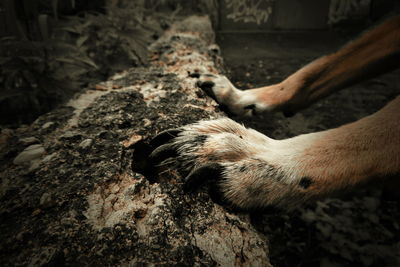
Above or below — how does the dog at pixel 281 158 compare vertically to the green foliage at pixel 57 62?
below

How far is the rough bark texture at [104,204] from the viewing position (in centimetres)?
74

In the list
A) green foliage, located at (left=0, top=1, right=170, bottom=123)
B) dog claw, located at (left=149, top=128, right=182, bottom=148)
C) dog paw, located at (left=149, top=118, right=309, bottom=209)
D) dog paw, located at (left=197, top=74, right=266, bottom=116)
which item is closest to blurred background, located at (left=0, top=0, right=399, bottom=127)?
green foliage, located at (left=0, top=1, right=170, bottom=123)

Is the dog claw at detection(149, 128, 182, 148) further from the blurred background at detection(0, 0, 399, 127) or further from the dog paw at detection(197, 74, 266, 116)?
the blurred background at detection(0, 0, 399, 127)

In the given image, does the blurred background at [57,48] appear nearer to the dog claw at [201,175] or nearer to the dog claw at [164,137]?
the dog claw at [164,137]

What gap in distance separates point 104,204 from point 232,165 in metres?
0.52

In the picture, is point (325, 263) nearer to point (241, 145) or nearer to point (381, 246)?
point (381, 246)

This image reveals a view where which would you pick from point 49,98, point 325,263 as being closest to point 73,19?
point 49,98

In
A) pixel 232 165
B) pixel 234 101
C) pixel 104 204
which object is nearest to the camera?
pixel 104 204

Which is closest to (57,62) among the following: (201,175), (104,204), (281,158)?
(104,204)

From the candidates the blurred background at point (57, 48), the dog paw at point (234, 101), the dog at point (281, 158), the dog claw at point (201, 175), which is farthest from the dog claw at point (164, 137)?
the blurred background at point (57, 48)

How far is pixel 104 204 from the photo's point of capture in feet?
2.92

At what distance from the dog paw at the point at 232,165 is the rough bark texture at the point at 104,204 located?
0.23ft

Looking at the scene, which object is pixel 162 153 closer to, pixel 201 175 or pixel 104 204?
pixel 201 175

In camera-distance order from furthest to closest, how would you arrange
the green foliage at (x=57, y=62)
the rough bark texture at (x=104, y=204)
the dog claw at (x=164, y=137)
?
the green foliage at (x=57, y=62) → the dog claw at (x=164, y=137) → the rough bark texture at (x=104, y=204)
